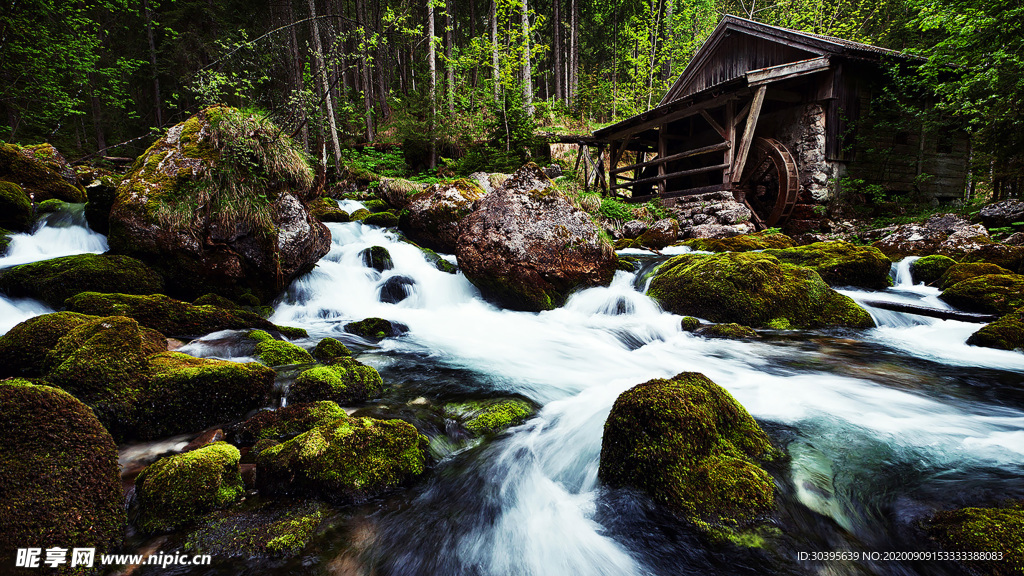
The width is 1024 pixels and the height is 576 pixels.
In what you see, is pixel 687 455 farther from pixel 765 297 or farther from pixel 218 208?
pixel 218 208

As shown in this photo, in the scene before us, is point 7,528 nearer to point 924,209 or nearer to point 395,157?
point 395,157

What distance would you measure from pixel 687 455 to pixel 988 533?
4.16 ft

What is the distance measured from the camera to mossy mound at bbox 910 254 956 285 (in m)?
7.91

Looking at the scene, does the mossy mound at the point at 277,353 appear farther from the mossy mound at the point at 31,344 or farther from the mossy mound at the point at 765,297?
the mossy mound at the point at 765,297

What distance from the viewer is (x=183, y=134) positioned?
263 inches

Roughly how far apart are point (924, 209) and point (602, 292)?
40.7 feet

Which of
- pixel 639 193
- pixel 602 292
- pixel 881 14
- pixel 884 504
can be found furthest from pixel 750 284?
pixel 881 14

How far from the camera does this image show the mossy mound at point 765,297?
6242 mm

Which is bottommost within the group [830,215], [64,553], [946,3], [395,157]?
[64,553]

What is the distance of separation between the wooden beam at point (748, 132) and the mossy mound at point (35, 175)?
17816 mm

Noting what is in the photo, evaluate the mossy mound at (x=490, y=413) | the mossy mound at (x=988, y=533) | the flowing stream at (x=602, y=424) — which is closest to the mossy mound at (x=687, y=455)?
the flowing stream at (x=602, y=424)

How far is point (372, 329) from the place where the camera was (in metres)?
6.23

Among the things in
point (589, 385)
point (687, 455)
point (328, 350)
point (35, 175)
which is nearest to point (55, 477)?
point (328, 350)

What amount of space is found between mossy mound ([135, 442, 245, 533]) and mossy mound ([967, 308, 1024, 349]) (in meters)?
7.88
